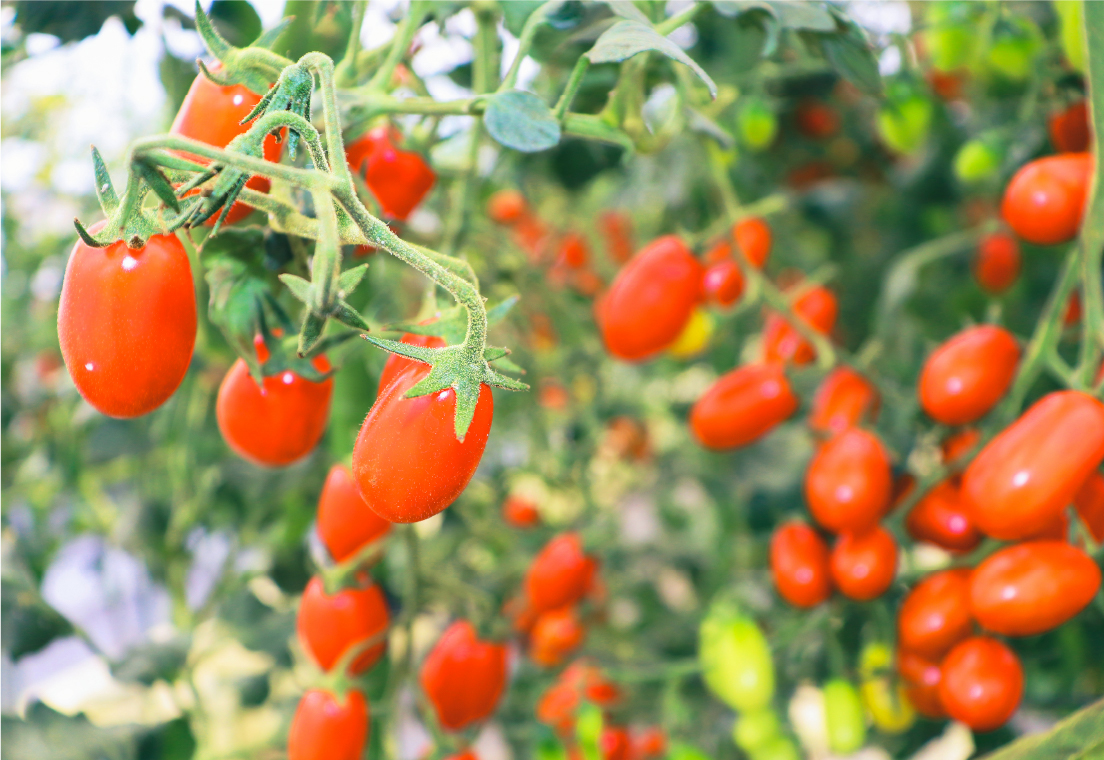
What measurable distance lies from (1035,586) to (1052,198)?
0.19 meters

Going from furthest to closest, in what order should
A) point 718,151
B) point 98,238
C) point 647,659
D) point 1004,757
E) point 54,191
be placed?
point 54,191
point 647,659
point 718,151
point 1004,757
point 98,238

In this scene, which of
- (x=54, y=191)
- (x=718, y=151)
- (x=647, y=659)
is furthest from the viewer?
(x=54, y=191)

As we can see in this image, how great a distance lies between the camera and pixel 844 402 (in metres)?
0.49

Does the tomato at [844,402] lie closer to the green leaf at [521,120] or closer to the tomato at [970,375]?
the tomato at [970,375]

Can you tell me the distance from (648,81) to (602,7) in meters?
0.05

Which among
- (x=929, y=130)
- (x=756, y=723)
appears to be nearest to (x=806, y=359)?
(x=756, y=723)

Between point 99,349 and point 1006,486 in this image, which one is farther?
point 1006,486

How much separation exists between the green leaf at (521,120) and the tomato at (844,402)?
0.97 ft

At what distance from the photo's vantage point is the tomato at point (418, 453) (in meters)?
0.22

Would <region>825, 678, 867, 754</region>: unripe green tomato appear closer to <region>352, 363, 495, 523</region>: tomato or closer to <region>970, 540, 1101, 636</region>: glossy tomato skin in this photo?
<region>970, 540, 1101, 636</region>: glossy tomato skin

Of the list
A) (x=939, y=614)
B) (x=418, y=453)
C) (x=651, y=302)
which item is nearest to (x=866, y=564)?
(x=939, y=614)

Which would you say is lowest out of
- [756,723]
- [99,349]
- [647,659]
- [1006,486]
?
[647,659]

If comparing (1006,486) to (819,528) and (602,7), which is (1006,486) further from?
(602,7)

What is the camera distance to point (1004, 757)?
34 centimetres
